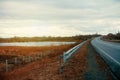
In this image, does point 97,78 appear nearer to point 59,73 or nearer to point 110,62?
Answer: point 59,73

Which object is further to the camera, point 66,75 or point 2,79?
point 2,79

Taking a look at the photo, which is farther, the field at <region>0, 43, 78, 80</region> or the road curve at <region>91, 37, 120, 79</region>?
the field at <region>0, 43, 78, 80</region>

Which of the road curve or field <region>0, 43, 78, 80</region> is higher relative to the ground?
the road curve

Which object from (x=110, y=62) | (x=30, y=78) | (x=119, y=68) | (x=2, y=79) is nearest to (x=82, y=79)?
(x=30, y=78)

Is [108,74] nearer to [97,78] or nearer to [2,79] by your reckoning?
[97,78]

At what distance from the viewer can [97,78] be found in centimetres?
1499

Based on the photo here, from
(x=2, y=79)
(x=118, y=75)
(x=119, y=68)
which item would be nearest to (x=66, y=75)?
(x=118, y=75)

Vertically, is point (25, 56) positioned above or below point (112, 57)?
below

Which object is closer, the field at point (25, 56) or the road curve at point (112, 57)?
the road curve at point (112, 57)

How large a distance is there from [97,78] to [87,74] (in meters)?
1.54

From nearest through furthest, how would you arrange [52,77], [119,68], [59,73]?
[52,77], [59,73], [119,68]

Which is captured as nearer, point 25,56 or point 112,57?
point 112,57

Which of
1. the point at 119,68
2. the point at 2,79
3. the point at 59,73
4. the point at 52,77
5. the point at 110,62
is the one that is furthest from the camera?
the point at 2,79

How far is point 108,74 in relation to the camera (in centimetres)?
1645
